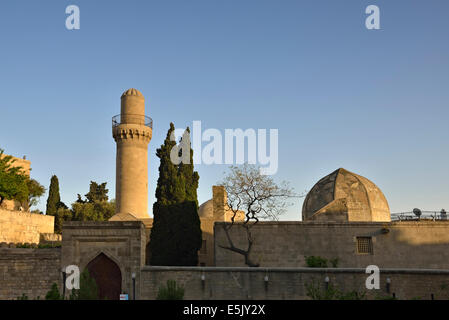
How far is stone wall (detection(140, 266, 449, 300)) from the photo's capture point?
19.8 m

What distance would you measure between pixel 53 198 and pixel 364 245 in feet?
112

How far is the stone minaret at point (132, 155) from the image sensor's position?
37406mm

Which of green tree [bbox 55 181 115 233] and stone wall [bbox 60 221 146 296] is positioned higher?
green tree [bbox 55 181 115 233]

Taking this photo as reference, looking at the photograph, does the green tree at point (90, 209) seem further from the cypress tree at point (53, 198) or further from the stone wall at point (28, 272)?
the stone wall at point (28, 272)

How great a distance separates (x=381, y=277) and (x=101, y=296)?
42.9 ft

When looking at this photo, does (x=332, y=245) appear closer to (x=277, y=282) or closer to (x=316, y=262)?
(x=316, y=262)

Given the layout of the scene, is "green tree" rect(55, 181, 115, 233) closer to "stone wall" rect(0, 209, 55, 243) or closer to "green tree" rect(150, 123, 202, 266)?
"stone wall" rect(0, 209, 55, 243)

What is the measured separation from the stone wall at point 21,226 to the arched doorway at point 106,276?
15496 mm

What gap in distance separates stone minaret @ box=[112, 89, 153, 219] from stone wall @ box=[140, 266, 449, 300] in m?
16.4

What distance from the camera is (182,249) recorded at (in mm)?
26297

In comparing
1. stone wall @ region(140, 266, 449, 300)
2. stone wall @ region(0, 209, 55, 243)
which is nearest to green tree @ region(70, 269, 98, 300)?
stone wall @ region(140, 266, 449, 300)

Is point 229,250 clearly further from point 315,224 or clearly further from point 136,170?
point 136,170

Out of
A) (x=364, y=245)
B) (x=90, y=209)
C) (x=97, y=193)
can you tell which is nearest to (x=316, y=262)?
(x=364, y=245)
